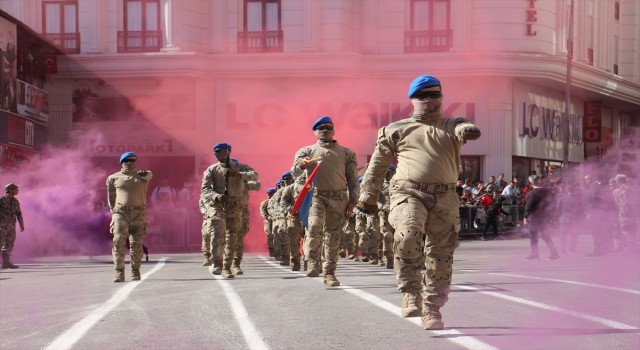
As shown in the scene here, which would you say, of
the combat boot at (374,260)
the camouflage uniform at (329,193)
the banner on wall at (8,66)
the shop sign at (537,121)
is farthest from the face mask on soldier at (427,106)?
the shop sign at (537,121)

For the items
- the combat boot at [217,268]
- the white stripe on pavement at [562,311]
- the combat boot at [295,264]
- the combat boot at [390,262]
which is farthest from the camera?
the combat boot at [390,262]

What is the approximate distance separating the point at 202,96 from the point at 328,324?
1021 inches

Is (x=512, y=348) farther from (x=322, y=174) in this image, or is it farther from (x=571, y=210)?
Answer: (x=571, y=210)

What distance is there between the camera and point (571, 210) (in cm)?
1603

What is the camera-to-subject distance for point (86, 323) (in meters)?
9.34

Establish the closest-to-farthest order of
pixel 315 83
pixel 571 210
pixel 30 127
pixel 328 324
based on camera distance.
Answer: pixel 328 324, pixel 571 210, pixel 30 127, pixel 315 83

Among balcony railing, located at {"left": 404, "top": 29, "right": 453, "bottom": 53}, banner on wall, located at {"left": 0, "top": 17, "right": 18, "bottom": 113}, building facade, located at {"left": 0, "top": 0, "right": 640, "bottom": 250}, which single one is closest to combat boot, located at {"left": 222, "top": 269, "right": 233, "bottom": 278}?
banner on wall, located at {"left": 0, "top": 17, "right": 18, "bottom": 113}

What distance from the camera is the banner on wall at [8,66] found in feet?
85.5

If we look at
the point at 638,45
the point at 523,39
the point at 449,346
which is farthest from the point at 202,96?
the point at 449,346

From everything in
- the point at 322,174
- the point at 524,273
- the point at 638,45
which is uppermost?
the point at 638,45

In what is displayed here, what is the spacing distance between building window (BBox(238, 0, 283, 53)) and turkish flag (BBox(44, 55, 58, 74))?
603 centimetres

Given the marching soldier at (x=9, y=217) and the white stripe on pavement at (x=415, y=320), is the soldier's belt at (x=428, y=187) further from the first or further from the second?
the marching soldier at (x=9, y=217)

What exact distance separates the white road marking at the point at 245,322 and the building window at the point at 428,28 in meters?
21.4

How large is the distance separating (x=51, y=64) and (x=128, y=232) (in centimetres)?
1882
